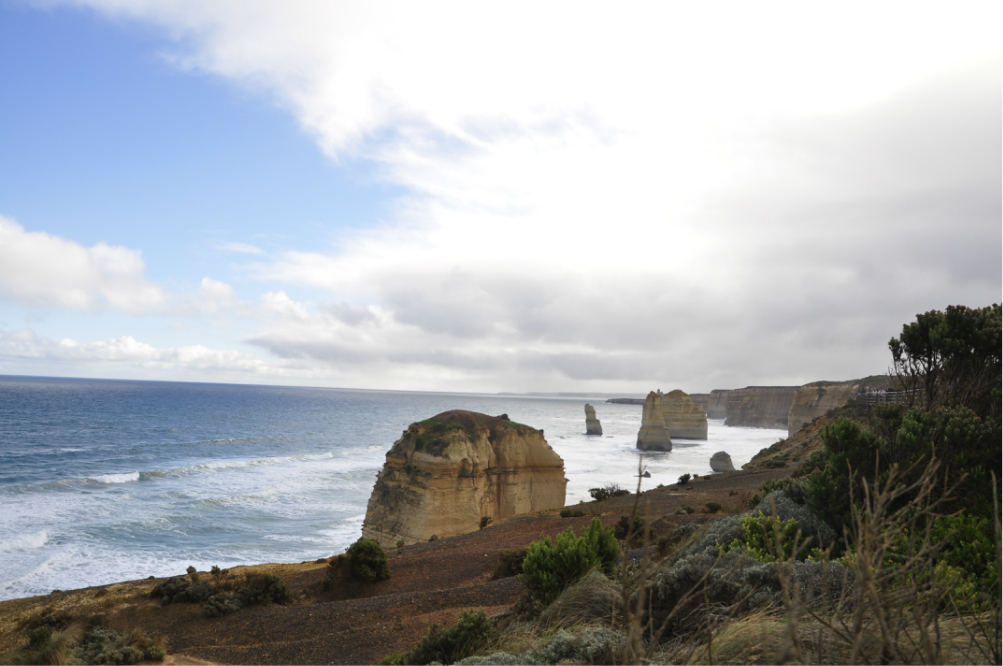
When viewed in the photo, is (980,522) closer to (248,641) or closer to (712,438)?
(248,641)

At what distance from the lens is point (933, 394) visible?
10758 mm

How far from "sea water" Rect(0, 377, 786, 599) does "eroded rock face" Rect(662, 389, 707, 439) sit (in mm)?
3257

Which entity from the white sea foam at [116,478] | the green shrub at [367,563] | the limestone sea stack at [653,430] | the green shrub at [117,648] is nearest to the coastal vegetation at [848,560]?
the green shrub at [117,648]

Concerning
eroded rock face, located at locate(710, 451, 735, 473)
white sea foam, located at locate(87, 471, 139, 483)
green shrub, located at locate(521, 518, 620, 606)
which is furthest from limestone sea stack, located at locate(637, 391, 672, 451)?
green shrub, located at locate(521, 518, 620, 606)

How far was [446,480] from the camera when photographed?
24172 mm

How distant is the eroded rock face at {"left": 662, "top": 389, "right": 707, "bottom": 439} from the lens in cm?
8606

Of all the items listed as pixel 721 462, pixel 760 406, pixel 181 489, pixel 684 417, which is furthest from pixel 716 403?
pixel 181 489

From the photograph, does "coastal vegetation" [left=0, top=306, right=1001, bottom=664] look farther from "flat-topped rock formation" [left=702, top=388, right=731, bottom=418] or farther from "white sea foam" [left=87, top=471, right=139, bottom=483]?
"flat-topped rock formation" [left=702, top=388, right=731, bottom=418]

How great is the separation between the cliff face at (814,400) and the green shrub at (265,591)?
224ft

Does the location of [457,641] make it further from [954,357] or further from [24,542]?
[24,542]

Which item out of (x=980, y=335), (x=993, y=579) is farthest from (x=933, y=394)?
(x=993, y=579)

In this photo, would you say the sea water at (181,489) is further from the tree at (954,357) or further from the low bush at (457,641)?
the tree at (954,357)

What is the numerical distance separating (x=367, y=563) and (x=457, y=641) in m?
8.47

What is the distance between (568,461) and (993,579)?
175 ft
